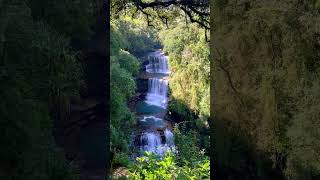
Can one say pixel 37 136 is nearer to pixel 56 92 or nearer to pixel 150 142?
pixel 56 92

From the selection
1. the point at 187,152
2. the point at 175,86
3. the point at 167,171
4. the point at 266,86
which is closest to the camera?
the point at 266,86

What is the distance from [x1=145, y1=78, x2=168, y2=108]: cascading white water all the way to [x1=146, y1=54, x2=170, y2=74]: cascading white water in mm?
1721

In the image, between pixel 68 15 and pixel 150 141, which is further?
pixel 150 141

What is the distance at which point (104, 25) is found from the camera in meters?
5.06

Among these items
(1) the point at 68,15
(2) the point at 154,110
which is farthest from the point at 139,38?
(1) the point at 68,15

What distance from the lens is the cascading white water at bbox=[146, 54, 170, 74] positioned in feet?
64.6

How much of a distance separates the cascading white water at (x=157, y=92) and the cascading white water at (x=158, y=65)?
172cm

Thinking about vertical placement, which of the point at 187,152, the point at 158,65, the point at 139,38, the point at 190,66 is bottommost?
the point at 187,152

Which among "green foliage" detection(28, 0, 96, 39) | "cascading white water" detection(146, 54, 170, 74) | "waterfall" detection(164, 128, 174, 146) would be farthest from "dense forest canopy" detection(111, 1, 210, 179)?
"green foliage" detection(28, 0, 96, 39)

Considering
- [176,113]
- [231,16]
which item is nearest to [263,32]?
[231,16]

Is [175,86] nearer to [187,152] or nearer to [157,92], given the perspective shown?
[157,92]

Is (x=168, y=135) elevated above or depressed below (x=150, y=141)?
above

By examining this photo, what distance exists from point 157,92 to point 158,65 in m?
2.63

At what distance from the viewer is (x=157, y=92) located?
17.7 metres
